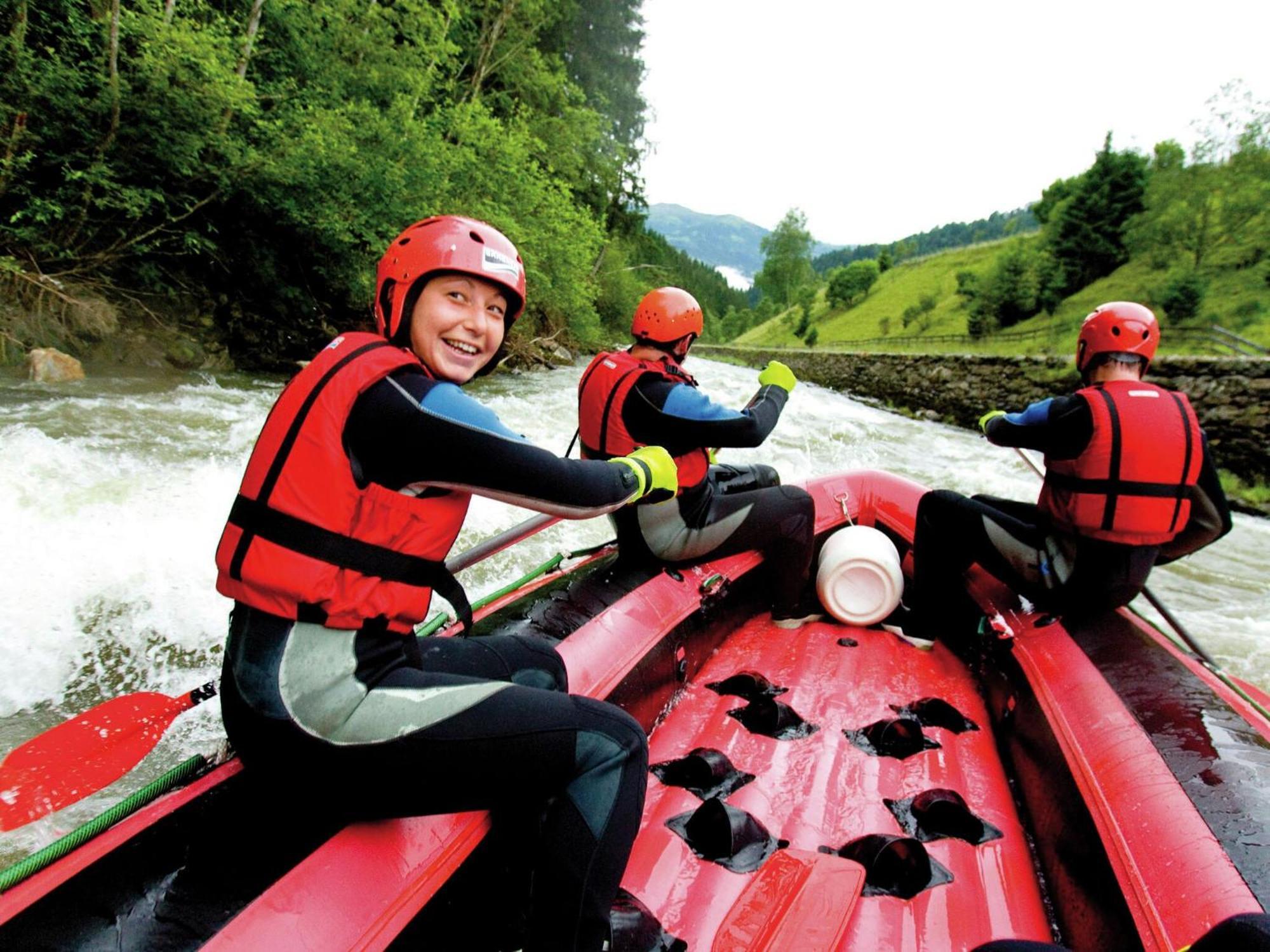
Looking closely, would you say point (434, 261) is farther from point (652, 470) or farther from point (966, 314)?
point (966, 314)

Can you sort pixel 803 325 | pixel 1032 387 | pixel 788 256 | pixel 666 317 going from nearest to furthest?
1. pixel 666 317
2. pixel 1032 387
3. pixel 803 325
4. pixel 788 256

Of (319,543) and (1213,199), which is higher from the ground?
(1213,199)

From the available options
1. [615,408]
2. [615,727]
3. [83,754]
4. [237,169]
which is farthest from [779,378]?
[237,169]

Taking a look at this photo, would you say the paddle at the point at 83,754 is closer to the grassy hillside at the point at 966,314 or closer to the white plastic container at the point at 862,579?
the white plastic container at the point at 862,579

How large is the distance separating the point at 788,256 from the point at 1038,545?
8069 centimetres

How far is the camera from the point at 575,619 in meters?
2.38

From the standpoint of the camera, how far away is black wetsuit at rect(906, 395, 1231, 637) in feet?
8.56

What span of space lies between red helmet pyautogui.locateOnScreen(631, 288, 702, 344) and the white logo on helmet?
1.49 m

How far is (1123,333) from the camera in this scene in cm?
263

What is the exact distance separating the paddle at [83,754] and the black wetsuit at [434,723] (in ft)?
1.24

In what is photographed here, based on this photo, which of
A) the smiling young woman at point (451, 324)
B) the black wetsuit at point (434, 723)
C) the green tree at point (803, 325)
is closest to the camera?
the black wetsuit at point (434, 723)

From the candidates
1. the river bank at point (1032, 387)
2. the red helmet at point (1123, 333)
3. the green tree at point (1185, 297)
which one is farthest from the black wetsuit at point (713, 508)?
the green tree at point (1185, 297)

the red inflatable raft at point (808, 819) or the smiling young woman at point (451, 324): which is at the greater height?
the smiling young woman at point (451, 324)

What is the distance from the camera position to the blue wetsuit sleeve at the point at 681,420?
2.79 metres
